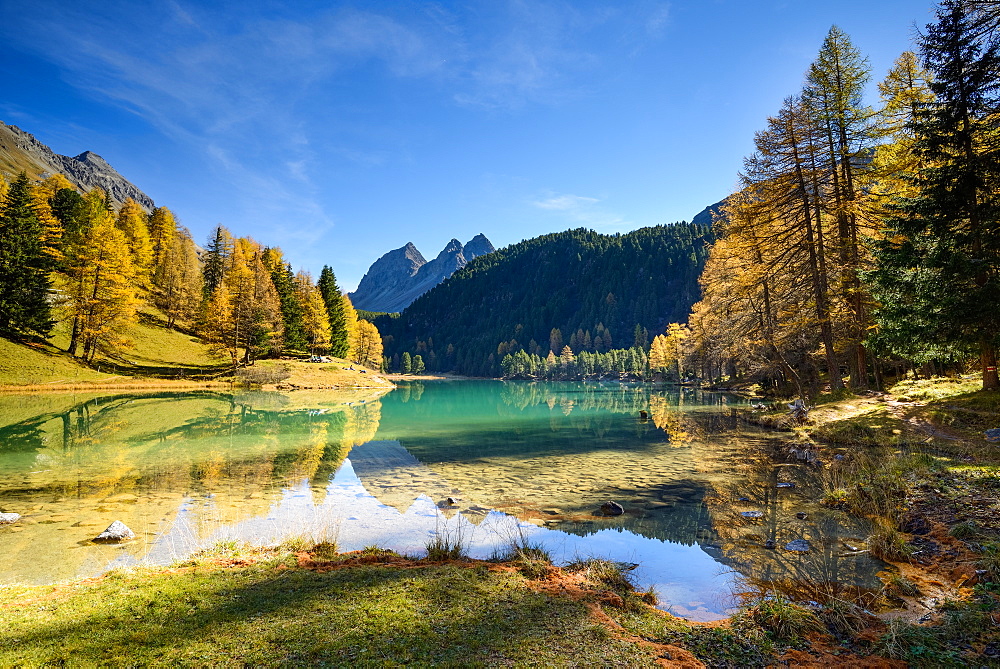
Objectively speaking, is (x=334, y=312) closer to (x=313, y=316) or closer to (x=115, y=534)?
(x=313, y=316)

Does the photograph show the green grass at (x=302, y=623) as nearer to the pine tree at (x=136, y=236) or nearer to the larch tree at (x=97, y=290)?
the larch tree at (x=97, y=290)

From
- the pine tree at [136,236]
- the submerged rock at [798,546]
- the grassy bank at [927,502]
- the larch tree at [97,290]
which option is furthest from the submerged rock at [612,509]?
the pine tree at [136,236]

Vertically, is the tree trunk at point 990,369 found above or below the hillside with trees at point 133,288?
below

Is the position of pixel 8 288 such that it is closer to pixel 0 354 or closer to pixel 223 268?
pixel 0 354

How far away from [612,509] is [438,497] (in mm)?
5337

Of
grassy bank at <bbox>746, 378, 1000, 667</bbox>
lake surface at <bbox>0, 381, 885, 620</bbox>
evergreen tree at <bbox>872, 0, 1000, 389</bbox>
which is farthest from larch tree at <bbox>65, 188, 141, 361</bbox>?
evergreen tree at <bbox>872, 0, 1000, 389</bbox>

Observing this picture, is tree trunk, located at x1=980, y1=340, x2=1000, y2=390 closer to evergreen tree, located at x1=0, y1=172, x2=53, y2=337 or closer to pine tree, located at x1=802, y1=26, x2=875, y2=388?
pine tree, located at x1=802, y1=26, x2=875, y2=388

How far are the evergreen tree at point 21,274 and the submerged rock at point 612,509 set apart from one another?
5524cm

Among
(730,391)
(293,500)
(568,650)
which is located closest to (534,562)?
(568,650)

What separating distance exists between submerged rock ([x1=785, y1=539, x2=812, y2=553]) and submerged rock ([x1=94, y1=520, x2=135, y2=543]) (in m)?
13.7

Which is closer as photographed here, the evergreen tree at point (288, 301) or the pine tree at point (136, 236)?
the pine tree at point (136, 236)

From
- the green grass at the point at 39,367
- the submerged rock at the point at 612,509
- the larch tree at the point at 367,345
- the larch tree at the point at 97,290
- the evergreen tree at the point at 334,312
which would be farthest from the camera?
the larch tree at the point at 367,345

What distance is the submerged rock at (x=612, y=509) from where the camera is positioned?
488 inches

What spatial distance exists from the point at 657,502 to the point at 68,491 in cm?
1721
